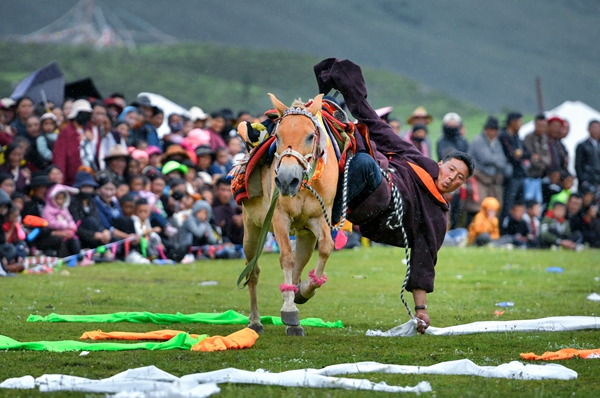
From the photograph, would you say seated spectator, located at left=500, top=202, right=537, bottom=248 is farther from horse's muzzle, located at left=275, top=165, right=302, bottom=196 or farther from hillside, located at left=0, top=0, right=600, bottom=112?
hillside, located at left=0, top=0, right=600, bottom=112

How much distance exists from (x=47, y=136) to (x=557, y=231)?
1193cm

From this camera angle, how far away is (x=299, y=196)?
8.42 metres

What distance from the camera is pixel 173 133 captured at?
20.0 meters

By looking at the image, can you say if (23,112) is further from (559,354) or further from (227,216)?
(559,354)

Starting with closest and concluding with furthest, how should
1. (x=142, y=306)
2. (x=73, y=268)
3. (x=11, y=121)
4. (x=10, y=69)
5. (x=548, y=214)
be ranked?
1. (x=142, y=306)
2. (x=73, y=268)
3. (x=11, y=121)
4. (x=548, y=214)
5. (x=10, y=69)

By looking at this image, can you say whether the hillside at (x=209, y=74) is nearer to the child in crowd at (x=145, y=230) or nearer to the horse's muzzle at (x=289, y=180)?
the child in crowd at (x=145, y=230)

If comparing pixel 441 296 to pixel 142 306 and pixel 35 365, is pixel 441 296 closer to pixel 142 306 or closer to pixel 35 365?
pixel 142 306

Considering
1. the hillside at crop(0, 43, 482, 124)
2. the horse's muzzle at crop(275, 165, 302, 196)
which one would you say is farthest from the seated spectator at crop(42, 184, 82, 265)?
the hillside at crop(0, 43, 482, 124)

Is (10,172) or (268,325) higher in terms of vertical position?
(10,172)

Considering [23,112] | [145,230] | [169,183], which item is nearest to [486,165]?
[169,183]

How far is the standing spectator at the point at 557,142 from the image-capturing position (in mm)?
22766

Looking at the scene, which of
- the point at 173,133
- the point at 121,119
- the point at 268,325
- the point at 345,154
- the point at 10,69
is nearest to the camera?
the point at 345,154

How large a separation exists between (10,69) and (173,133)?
1376cm

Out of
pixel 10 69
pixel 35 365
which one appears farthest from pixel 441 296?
pixel 10 69
